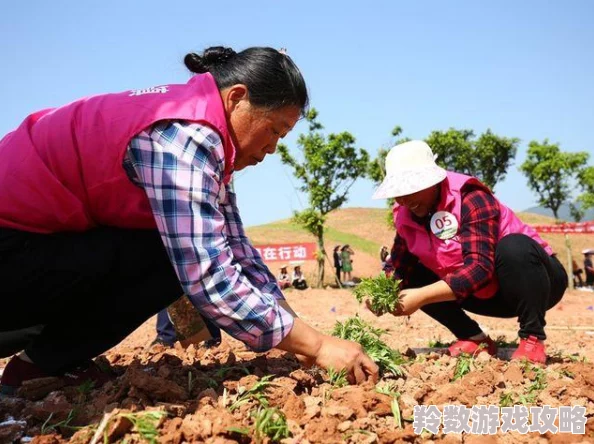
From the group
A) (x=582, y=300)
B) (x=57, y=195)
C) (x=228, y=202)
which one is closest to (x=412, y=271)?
(x=228, y=202)

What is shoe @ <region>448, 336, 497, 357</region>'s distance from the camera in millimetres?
3283

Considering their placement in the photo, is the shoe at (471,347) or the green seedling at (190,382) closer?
the green seedling at (190,382)

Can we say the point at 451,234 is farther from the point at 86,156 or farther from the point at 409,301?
the point at 86,156

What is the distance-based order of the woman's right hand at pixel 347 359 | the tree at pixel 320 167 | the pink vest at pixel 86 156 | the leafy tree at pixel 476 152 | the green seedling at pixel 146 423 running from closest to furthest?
the green seedling at pixel 146 423, the pink vest at pixel 86 156, the woman's right hand at pixel 347 359, the tree at pixel 320 167, the leafy tree at pixel 476 152

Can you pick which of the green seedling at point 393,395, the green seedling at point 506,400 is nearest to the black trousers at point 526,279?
the green seedling at point 506,400

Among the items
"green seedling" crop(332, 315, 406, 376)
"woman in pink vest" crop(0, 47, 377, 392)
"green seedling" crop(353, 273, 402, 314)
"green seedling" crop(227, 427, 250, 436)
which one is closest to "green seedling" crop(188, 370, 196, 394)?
"woman in pink vest" crop(0, 47, 377, 392)

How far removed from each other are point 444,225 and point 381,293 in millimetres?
516

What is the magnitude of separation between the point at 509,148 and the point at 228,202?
87.2 ft

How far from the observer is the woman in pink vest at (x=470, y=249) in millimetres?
3055

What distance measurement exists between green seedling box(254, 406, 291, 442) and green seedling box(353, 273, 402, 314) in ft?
4.39

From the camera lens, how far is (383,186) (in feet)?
10.5

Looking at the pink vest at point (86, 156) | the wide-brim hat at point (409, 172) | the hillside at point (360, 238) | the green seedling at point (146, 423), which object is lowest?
the hillside at point (360, 238)

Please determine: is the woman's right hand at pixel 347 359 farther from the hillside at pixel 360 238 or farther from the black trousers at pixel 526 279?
the hillside at pixel 360 238

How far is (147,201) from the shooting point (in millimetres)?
2135
